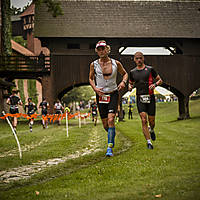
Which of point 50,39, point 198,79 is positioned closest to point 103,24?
point 50,39

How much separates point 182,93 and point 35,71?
12.7 m

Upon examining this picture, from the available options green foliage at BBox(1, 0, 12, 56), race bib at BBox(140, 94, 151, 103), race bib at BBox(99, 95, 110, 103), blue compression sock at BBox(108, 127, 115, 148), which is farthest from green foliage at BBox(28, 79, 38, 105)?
blue compression sock at BBox(108, 127, 115, 148)

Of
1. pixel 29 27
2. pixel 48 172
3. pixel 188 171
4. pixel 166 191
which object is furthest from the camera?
pixel 29 27

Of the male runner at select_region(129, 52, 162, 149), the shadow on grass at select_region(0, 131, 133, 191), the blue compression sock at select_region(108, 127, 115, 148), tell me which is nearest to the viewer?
the shadow on grass at select_region(0, 131, 133, 191)

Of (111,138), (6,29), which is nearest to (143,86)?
(111,138)

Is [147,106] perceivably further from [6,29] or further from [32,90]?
[32,90]

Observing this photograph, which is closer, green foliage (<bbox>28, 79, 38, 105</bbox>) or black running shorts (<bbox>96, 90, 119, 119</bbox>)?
black running shorts (<bbox>96, 90, 119, 119</bbox>)

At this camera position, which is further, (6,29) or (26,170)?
(6,29)

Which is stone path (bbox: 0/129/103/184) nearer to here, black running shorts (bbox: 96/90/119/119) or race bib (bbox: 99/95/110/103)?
black running shorts (bbox: 96/90/119/119)

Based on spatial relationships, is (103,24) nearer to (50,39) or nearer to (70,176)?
(50,39)

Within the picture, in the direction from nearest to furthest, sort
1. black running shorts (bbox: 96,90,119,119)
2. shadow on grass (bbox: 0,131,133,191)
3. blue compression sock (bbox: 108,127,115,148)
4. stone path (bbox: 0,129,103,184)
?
shadow on grass (bbox: 0,131,133,191), stone path (bbox: 0,129,103,184), blue compression sock (bbox: 108,127,115,148), black running shorts (bbox: 96,90,119,119)

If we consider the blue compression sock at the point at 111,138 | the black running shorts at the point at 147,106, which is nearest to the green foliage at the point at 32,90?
the black running shorts at the point at 147,106

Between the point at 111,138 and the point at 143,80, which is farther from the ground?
the point at 143,80

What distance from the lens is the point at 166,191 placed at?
432 cm
